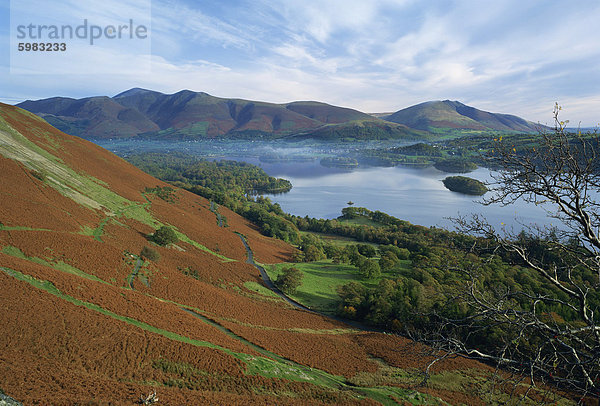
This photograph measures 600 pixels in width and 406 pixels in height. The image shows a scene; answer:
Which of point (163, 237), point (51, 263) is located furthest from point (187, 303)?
point (163, 237)

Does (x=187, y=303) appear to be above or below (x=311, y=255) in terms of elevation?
above

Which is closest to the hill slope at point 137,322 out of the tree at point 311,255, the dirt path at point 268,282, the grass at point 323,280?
the dirt path at point 268,282

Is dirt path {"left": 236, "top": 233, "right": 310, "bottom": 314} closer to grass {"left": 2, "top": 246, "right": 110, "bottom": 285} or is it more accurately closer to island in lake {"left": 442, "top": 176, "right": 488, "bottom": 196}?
grass {"left": 2, "top": 246, "right": 110, "bottom": 285}

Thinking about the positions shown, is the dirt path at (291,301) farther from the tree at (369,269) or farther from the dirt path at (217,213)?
the dirt path at (217,213)

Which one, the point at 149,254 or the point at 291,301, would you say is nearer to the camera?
the point at 149,254

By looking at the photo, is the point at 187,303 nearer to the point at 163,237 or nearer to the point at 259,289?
the point at 259,289

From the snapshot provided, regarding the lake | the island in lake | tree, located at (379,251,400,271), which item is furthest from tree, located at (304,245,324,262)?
the island in lake
